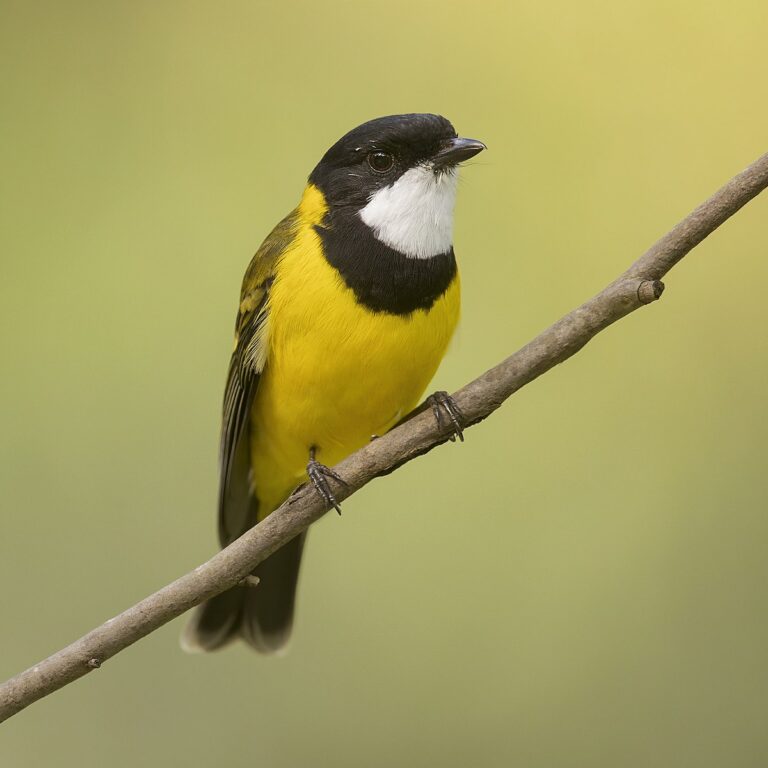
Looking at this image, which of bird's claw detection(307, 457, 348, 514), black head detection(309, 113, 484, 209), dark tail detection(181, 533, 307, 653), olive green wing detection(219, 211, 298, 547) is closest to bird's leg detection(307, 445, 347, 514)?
bird's claw detection(307, 457, 348, 514)

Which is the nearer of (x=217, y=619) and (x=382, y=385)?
(x=382, y=385)

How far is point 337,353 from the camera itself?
3.54 m

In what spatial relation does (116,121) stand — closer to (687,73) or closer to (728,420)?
(687,73)

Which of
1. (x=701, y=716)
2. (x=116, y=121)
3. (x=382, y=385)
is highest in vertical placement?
(x=116, y=121)

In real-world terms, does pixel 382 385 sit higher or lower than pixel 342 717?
higher

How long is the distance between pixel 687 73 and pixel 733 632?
2.33 meters

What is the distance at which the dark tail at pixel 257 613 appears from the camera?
4.34 m

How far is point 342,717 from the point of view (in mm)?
4840

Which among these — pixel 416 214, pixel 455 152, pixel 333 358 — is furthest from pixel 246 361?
pixel 455 152

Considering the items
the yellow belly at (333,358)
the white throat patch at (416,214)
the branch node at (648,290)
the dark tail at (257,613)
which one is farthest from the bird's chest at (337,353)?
the branch node at (648,290)

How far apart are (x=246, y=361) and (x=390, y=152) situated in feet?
2.58

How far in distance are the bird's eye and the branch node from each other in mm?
1191

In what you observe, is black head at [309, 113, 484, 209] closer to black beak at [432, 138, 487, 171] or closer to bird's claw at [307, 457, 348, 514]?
black beak at [432, 138, 487, 171]

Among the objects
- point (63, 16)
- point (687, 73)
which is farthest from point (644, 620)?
point (63, 16)
